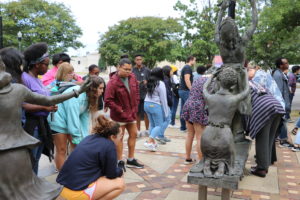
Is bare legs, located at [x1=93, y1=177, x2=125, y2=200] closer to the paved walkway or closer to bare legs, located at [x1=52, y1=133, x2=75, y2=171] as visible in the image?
the paved walkway

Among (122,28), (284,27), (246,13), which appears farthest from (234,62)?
(122,28)

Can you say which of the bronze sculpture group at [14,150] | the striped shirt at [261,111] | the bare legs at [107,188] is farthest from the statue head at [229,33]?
the bronze sculpture group at [14,150]

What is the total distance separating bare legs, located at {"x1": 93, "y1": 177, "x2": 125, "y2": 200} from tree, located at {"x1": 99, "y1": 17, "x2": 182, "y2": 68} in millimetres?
33371

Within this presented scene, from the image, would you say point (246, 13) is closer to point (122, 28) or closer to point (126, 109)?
point (126, 109)

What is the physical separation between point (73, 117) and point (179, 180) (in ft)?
6.02

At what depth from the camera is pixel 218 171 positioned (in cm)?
349

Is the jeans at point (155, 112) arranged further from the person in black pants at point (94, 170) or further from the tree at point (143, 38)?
the tree at point (143, 38)

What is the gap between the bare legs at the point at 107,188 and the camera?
3.26m

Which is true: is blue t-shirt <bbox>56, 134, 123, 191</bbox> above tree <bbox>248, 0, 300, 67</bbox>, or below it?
below

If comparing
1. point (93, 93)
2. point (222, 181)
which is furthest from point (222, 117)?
point (93, 93)

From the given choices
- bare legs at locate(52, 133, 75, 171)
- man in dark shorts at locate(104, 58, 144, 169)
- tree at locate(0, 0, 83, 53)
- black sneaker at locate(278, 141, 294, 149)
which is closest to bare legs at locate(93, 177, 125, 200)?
bare legs at locate(52, 133, 75, 171)

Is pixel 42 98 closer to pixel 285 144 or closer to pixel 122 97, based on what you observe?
pixel 122 97

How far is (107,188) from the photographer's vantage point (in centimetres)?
329

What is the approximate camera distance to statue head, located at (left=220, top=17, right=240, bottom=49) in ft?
13.7
